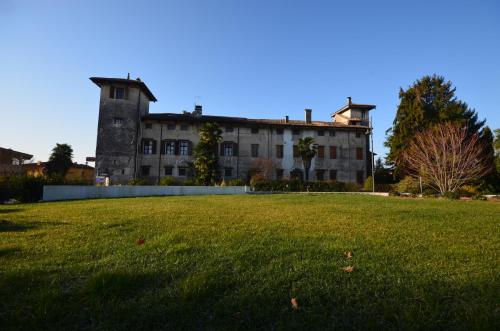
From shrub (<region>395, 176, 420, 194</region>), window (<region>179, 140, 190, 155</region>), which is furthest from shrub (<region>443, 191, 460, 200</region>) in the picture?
window (<region>179, 140, 190, 155</region>)

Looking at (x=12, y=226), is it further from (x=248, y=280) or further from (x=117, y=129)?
(x=117, y=129)

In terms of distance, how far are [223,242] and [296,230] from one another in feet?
5.44

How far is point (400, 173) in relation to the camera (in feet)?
100

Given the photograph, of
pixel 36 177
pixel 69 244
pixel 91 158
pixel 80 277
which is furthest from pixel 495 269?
pixel 91 158

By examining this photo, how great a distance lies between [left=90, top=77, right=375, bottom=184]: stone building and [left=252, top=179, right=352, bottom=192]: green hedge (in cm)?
545

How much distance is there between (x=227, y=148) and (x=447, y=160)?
22.1 m

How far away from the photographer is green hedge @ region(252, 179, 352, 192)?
28.0 m

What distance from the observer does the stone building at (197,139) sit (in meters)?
31.3

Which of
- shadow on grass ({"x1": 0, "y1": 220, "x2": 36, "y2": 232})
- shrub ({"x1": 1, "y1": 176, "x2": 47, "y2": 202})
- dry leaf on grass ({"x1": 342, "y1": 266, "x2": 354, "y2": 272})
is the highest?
shrub ({"x1": 1, "y1": 176, "x2": 47, "y2": 202})

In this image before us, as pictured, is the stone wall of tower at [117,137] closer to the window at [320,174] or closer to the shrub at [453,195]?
the window at [320,174]

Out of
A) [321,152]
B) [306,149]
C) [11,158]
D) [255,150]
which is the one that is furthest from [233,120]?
[11,158]

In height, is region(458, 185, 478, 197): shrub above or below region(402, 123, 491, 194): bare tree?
below

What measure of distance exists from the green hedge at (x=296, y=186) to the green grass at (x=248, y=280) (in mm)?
22888

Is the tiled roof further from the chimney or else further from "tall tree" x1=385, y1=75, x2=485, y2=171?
"tall tree" x1=385, y1=75, x2=485, y2=171
